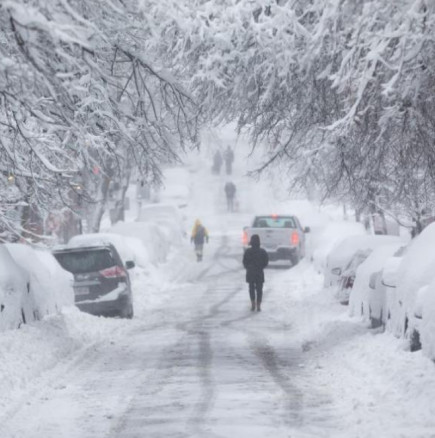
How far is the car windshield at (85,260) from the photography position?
21.5 metres

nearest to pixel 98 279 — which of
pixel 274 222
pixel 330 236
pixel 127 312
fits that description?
pixel 127 312

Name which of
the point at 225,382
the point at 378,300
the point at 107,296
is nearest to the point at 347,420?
the point at 225,382

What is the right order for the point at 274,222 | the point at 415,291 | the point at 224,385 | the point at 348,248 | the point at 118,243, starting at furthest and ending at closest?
the point at 274,222 → the point at 118,243 → the point at 348,248 → the point at 415,291 → the point at 224,385

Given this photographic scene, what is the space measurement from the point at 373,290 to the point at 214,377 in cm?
408

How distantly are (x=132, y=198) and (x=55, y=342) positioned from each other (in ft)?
190

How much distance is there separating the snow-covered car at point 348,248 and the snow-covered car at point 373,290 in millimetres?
3062

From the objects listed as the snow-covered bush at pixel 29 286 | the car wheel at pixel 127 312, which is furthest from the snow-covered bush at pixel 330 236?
the snow-covered bush at pixel 29 286

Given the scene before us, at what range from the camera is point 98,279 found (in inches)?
842

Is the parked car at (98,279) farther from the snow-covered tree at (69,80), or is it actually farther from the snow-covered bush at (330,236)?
the snow-covered bush at (330,236)

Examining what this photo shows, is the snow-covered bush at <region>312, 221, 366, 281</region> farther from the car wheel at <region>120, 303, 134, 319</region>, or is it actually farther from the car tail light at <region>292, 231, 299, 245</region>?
the car wheel at <region>120, 303, 134, 319</region>

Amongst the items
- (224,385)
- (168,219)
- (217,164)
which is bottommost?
(224,385)

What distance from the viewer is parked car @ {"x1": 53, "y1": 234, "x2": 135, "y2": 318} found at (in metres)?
21.4

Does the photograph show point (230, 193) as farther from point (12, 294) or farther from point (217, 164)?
point (12, 294)

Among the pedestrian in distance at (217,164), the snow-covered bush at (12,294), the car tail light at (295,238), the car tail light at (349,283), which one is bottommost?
the car tail light at (349,283)
